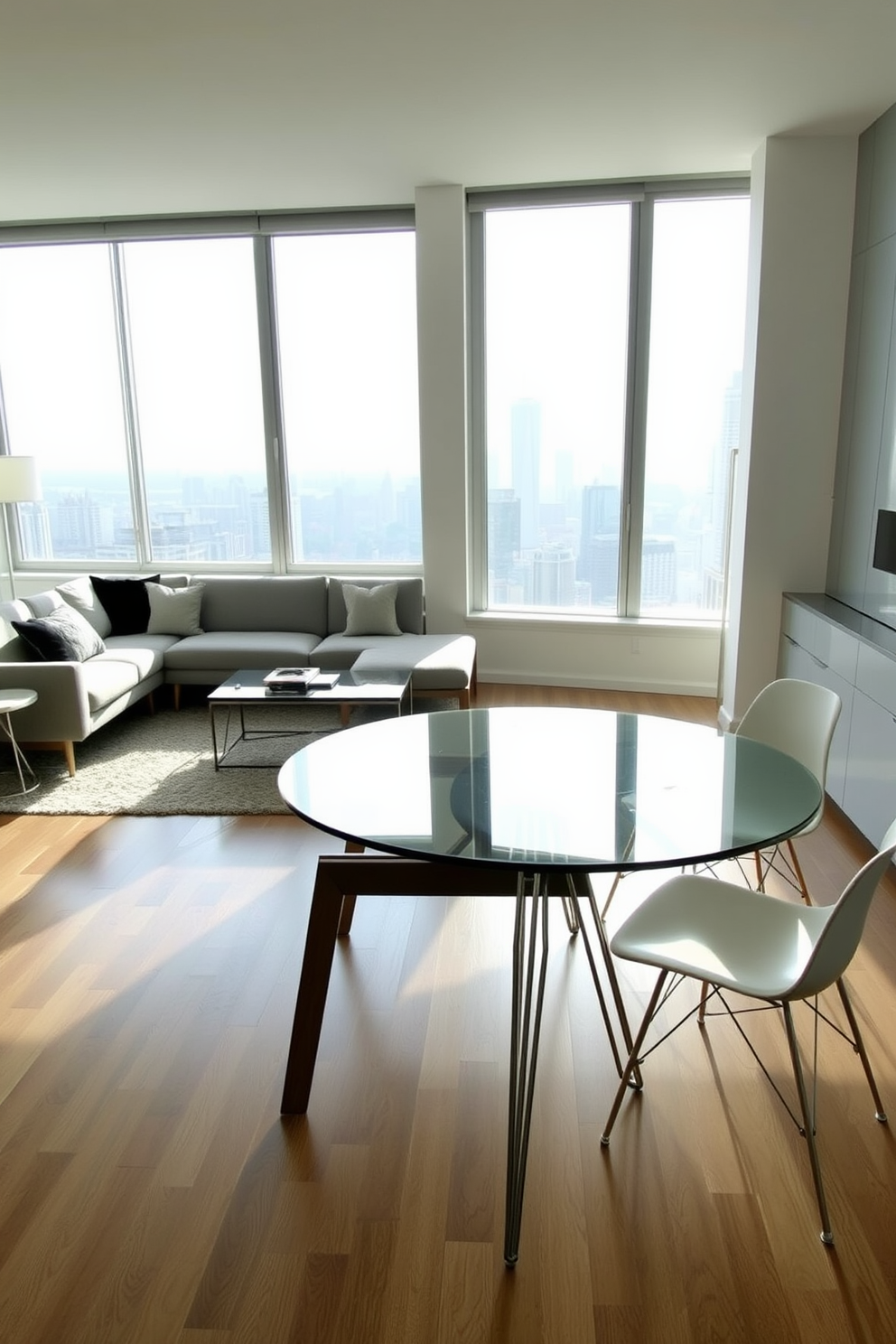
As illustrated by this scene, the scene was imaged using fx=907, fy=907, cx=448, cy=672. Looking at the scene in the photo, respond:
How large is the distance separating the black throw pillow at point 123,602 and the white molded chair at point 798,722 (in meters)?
4.11

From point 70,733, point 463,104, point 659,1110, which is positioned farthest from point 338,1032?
point 463,104

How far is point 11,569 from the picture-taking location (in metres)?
6.55

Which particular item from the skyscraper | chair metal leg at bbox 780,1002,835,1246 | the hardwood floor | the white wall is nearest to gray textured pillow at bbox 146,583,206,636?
the skyscraper

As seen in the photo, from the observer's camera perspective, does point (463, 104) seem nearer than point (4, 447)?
Yes

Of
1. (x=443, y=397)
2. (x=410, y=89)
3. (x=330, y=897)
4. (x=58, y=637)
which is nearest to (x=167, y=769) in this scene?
(x=58, y=637)

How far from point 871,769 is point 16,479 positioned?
5.09 m

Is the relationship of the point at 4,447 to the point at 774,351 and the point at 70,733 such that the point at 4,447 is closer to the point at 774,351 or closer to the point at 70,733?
the point at 70,733

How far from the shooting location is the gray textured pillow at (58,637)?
4.62 m

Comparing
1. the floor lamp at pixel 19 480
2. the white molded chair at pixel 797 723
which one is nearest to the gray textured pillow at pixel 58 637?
the floor lamp at pixel 19 480

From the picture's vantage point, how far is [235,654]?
5312mm

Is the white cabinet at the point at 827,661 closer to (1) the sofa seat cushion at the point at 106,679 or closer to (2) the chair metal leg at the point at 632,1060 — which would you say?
(2) the chair metal leg at the point at 632,1060

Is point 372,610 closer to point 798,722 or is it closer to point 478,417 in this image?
point 478,417

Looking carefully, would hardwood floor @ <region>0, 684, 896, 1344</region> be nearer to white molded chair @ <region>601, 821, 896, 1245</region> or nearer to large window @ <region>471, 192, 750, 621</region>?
white molded chair @ <region>601, 821, 896, 1245</region>

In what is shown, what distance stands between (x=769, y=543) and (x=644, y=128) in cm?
209
